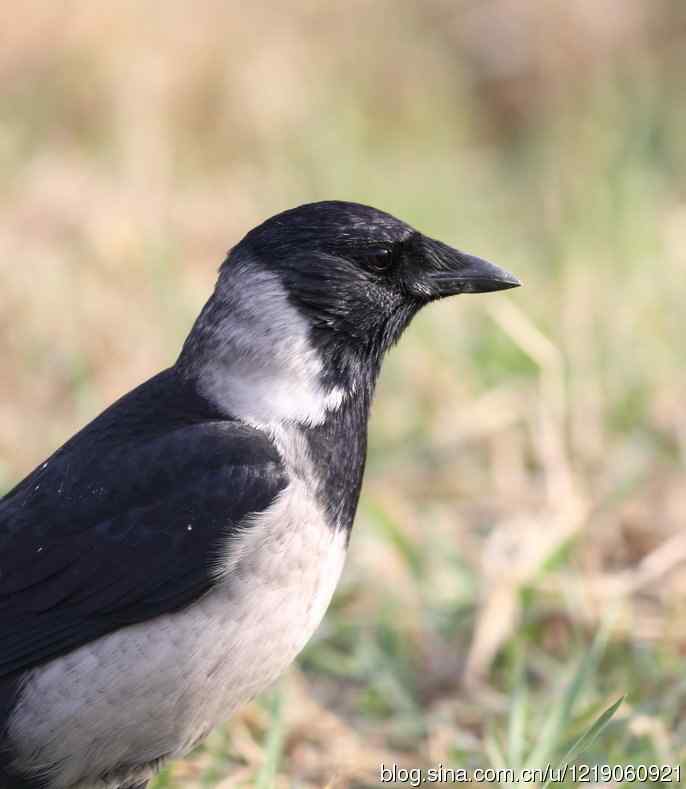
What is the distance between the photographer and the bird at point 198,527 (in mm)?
3242

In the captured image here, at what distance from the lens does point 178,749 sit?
132 inches

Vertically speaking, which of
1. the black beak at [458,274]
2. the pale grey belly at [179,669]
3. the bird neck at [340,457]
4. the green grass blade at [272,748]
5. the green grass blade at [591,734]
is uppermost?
the black beak at [458,274]

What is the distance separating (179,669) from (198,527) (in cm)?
36

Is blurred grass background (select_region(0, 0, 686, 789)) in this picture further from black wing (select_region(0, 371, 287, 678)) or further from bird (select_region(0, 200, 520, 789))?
black wing (select_region(0, 371, 287, 678))

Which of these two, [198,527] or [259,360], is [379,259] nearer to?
[259,360]

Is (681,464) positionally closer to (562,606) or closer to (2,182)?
(562,606)

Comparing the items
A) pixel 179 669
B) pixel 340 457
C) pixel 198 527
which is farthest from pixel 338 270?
pixel 179 669

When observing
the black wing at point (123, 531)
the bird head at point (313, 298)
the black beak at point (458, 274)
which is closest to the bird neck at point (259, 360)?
the bird head at point (313, 298)

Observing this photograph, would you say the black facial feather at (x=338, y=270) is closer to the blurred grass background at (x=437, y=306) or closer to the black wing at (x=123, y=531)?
the black wing at (x=123, y=531)

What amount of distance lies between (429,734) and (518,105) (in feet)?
23.6

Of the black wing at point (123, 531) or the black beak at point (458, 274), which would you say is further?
the black beak at point (458, 274)

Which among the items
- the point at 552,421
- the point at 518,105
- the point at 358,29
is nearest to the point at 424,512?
the point at 552,421

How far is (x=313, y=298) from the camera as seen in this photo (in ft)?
11.9

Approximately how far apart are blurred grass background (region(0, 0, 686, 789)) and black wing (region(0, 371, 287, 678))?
2.14ft
